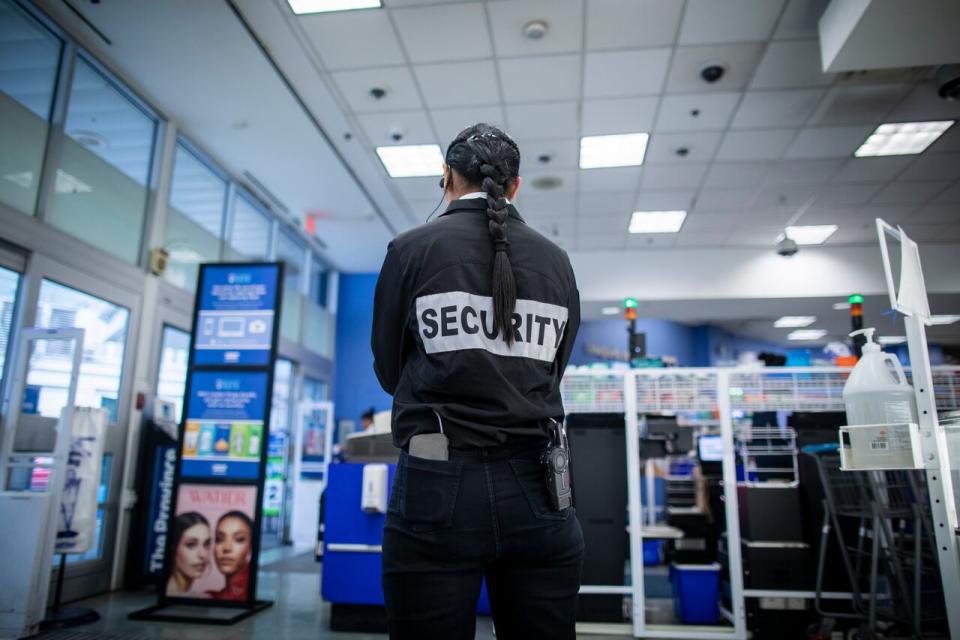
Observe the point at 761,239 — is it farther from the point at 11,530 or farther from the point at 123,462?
the point at 11,530

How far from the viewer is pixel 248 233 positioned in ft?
25.8

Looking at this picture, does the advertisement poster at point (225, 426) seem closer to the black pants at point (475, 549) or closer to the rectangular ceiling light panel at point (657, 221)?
the black pants at point (475, 549)

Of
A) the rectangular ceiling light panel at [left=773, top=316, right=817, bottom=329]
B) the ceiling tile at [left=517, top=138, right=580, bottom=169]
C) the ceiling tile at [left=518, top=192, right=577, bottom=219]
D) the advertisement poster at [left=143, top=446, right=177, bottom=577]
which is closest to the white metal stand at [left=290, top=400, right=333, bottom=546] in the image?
the advertisement poster at [left=143, top=446, right=177, bottom=577]

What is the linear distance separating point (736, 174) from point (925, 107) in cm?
174

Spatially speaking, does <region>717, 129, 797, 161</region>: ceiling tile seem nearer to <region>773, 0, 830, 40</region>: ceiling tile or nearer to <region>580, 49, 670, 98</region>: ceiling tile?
<region>580, 49, 670, 98</region>: ceiling tile

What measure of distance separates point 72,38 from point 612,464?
16.7 feet

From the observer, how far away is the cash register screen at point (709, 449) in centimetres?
527

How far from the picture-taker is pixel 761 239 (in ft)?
28.3

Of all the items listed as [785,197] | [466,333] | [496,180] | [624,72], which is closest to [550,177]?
[624,72]

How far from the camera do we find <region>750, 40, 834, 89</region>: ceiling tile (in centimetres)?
468

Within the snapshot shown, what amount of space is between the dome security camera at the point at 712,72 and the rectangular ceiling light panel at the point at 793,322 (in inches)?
284

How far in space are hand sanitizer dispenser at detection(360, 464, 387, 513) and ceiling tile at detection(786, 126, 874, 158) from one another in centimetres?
502

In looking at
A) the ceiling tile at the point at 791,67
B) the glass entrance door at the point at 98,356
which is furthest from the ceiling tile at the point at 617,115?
the glass entrance door at the point at 98,356

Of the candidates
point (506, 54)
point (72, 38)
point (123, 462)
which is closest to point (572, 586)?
point (506, 54)
